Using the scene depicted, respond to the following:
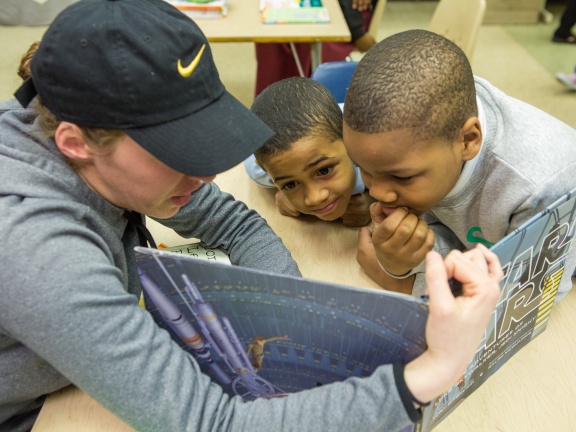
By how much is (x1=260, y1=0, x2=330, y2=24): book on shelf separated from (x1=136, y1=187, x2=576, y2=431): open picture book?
1.64m

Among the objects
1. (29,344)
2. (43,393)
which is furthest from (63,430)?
(29,344)

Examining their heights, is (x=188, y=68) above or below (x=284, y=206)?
above

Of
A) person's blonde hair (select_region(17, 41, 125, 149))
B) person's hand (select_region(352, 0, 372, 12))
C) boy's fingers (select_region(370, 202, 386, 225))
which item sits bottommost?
person's hand (select_region(352, 0, 372, 12))

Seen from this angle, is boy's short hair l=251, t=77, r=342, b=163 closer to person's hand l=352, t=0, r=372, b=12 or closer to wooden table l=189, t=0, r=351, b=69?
wooden table l=189, t=0, r=351, b=69

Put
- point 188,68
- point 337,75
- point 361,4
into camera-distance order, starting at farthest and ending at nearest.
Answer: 1. point 361,4
2. point 337,75
3. point 188,68

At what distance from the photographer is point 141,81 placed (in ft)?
2.00

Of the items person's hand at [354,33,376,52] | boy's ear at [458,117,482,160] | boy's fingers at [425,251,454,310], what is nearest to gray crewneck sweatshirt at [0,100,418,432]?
boy's fingers at [425,251,454,310]

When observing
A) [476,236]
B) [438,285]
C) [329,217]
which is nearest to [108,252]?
[438,285]

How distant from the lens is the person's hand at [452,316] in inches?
20.9

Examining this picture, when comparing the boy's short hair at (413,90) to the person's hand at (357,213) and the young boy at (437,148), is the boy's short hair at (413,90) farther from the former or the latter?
the person's hand at (357,213)

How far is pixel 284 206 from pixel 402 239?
36 cm

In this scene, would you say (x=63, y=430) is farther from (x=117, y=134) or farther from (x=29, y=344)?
(x=117, y=134)

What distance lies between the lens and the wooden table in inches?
77.9

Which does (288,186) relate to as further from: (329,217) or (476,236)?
(476,236)
